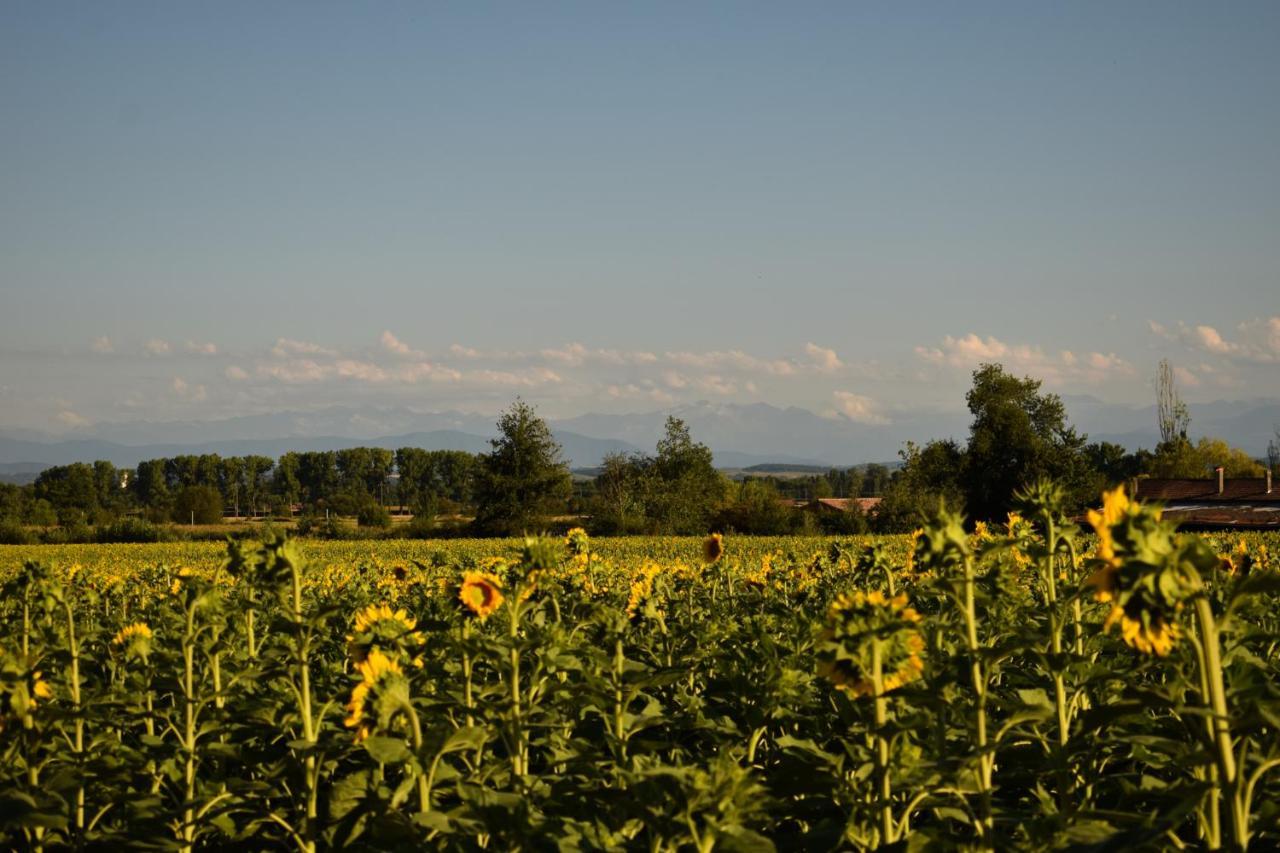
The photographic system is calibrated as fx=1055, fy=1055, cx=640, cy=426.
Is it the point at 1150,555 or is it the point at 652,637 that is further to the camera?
the point at 652,637

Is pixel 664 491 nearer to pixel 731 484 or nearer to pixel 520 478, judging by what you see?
pixel 520 478

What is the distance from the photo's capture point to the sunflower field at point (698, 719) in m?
2.55

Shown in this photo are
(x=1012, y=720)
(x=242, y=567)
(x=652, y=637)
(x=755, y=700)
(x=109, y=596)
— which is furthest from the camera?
(x=109, y=596)

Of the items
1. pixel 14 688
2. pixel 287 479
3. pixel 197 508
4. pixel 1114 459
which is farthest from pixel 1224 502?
pixel 287 479

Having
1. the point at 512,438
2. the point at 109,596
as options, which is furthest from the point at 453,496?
the point at 109,596

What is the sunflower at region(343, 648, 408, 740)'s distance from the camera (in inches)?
129

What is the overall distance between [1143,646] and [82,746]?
14.1 ft

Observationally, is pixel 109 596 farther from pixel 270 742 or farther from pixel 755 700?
pixel 755 700

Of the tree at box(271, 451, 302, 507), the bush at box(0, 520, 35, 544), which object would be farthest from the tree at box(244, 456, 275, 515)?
the bush at box(0, 520, 35, 544)

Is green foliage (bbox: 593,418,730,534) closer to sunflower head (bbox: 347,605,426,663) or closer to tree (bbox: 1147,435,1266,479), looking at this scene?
tree (bbox: 1147,435,1266,479)

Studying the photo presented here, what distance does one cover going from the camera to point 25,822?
3.16m

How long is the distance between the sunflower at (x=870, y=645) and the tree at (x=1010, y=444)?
60.4 metres

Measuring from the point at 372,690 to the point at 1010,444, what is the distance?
6455 centimetres

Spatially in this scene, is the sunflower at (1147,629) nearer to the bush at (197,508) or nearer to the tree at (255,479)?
the bush at (197,508)
